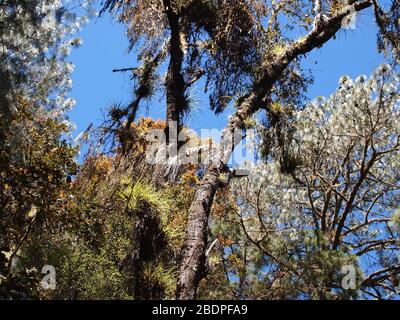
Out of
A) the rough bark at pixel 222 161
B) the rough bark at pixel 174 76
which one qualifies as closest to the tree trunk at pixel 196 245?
the rough bark at pixel 222 161

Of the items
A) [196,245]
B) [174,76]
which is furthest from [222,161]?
[174,76]

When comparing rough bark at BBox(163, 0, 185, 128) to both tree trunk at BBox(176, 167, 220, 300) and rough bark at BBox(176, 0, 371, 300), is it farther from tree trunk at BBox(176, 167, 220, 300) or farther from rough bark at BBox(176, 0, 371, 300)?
tree trunk at BBox(176, 167, 220, 300)

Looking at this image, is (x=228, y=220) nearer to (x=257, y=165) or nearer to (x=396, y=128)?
(x=396, y=128)

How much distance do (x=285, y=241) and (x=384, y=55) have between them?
3.31 meters

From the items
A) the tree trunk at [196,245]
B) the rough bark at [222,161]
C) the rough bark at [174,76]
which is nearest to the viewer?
the tree trunk at [196,245]

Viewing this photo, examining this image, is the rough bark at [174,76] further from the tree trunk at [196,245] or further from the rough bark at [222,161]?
the tree trunk at [196,245]

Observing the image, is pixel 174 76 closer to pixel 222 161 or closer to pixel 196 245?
pixel 222 161

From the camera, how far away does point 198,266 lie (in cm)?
468

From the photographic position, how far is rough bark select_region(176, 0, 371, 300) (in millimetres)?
4637

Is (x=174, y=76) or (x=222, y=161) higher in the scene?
(x=174, y=76)

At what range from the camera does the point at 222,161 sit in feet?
18.4

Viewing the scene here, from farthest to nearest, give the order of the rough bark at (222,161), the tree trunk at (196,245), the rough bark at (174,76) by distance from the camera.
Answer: the rough bark at (174,76) → the rough bark at (222,161) → the tree trunk at (196,245)

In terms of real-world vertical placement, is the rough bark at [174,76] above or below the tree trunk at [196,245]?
above

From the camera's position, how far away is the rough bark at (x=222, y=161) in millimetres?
4637
